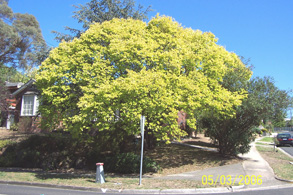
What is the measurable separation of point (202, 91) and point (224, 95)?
1.50 meters

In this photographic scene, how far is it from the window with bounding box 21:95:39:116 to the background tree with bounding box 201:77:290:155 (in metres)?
16.7

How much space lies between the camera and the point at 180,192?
29.6 feet

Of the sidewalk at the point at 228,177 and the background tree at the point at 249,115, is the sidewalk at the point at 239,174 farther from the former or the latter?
the background tree at the point at 249,115

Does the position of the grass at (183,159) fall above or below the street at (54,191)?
above

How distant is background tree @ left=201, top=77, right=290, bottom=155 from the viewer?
14508mm

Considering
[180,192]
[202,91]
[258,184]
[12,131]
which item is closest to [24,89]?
[12,131]

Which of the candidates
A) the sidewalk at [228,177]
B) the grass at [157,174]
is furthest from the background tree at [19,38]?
the sidewalk at [228,177]

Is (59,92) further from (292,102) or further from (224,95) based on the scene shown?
(292,102)

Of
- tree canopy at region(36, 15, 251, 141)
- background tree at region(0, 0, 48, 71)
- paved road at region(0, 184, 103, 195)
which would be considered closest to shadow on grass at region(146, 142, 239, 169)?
tree canopy at region(36, 15, 251, 141)

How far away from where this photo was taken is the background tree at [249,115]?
14.5m

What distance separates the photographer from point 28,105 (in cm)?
2464
